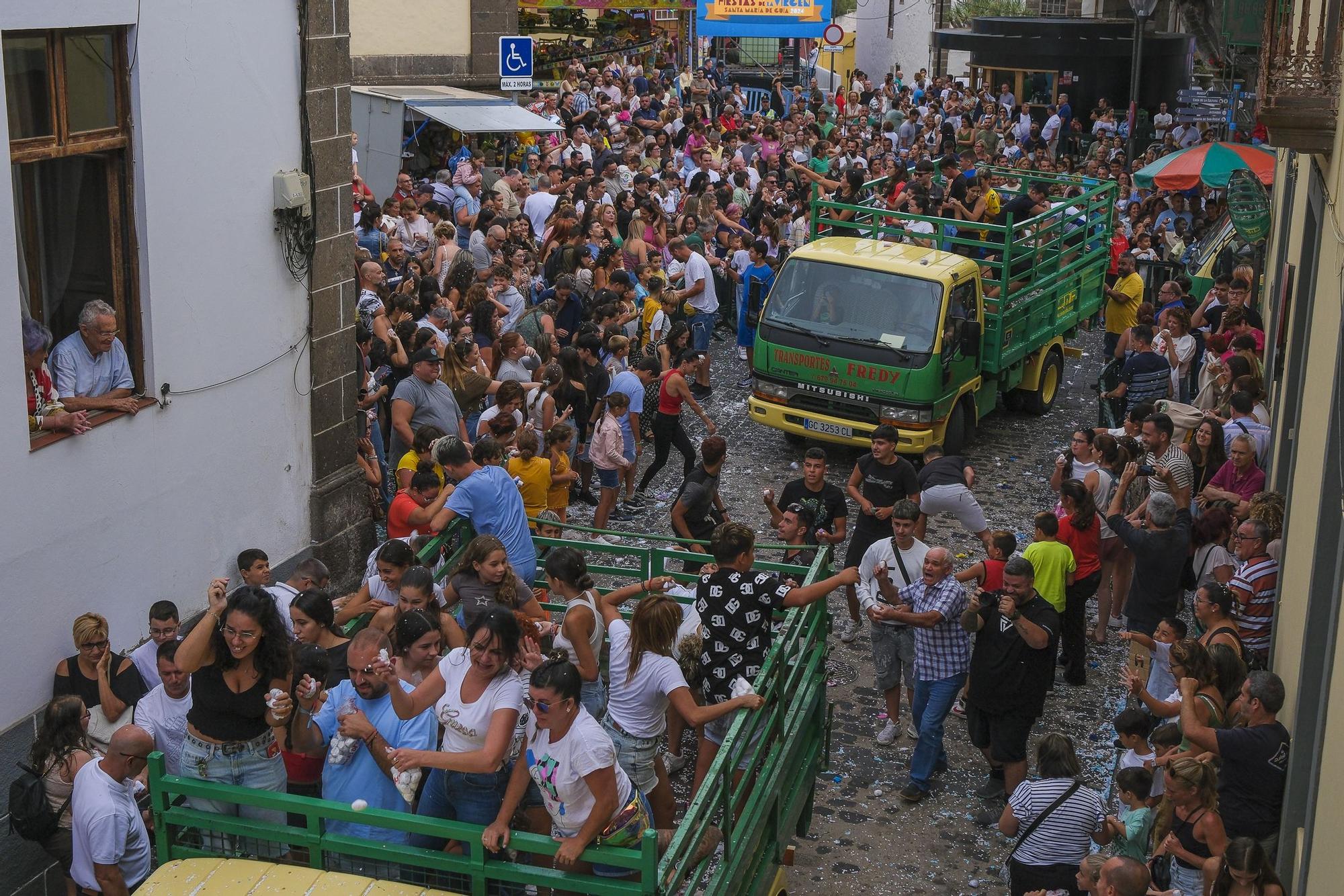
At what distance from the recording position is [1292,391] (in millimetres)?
10570

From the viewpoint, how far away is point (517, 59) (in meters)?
17.5

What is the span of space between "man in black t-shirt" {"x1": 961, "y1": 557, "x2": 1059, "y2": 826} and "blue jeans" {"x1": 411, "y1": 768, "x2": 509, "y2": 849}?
3278 mm

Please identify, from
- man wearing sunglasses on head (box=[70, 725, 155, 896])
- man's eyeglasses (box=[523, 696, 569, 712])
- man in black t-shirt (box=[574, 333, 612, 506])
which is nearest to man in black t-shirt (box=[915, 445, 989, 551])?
man in black t-shirt (box=[574, 333, 612, 506])

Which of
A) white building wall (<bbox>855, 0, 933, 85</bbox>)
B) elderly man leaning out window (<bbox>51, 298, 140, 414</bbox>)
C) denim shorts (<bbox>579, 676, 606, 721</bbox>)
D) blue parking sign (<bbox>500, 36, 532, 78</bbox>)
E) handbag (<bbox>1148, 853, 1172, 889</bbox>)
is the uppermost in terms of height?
white building wall (<bbox>855, 0, 933, 85</bbox>)

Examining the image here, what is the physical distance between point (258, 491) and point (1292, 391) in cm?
746

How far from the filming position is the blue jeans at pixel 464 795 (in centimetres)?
607

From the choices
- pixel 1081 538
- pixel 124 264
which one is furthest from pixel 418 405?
pixel 1081 538

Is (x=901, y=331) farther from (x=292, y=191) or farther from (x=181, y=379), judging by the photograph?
(x=181, y=379)

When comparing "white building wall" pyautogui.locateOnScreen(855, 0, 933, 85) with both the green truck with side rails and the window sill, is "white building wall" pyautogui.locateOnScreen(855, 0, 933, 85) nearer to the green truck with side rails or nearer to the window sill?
the green truck with side rails

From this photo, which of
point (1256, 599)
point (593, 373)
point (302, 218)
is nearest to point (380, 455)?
point (593, 373)

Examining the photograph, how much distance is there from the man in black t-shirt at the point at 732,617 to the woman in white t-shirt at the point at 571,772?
191 cm

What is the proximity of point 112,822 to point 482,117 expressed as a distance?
55.5ft

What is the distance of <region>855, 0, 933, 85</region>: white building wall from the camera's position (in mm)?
51062

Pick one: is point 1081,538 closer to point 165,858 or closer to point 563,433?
point 563,433
